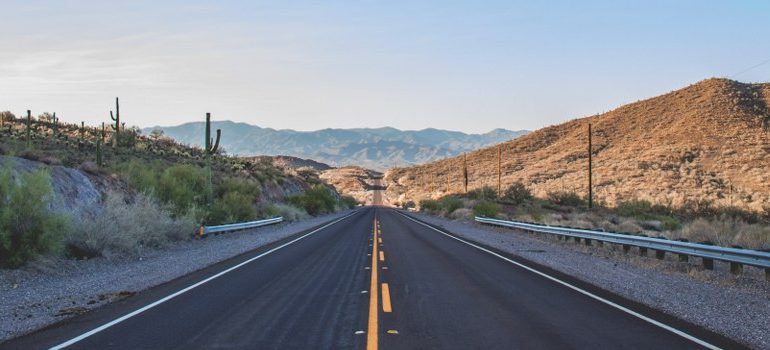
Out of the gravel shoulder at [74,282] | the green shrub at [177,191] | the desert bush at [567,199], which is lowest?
the gravel shoulder at [74,282]

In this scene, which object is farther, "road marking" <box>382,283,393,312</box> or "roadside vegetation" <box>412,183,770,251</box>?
"roadside vegetation" <box>412,183,770,251</box>

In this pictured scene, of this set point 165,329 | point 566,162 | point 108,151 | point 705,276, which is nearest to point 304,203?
point 108,151

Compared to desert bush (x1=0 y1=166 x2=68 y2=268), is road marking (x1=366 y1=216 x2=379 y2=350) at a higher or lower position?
lower

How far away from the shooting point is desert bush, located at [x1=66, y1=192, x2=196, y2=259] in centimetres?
1581

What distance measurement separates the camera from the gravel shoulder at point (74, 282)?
887cm

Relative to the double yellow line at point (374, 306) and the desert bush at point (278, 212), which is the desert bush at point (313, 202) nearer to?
the desert bush at point (278, 212)

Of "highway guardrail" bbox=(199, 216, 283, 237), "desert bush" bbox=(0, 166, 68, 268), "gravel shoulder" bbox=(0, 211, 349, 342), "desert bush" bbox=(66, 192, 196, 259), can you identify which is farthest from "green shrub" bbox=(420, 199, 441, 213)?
"desert bush" bbox=(0, 166, 68, 268)

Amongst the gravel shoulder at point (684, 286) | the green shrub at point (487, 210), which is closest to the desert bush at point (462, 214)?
the green shrub at point (487, 210)

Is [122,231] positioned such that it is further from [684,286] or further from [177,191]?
[684,286]

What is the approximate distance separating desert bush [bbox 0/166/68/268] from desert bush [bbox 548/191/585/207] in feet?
149

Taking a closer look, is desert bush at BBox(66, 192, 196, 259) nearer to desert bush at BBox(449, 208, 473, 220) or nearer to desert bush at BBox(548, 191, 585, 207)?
desert bush at BBox(449, 208, 473, 220)

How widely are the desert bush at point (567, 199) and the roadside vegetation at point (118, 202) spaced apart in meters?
23.0

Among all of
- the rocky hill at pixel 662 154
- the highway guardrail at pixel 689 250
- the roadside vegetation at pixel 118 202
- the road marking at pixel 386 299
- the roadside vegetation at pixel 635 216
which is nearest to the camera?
the road marking at pixel 386 299

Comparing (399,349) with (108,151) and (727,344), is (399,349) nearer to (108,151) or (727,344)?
(727,344)
